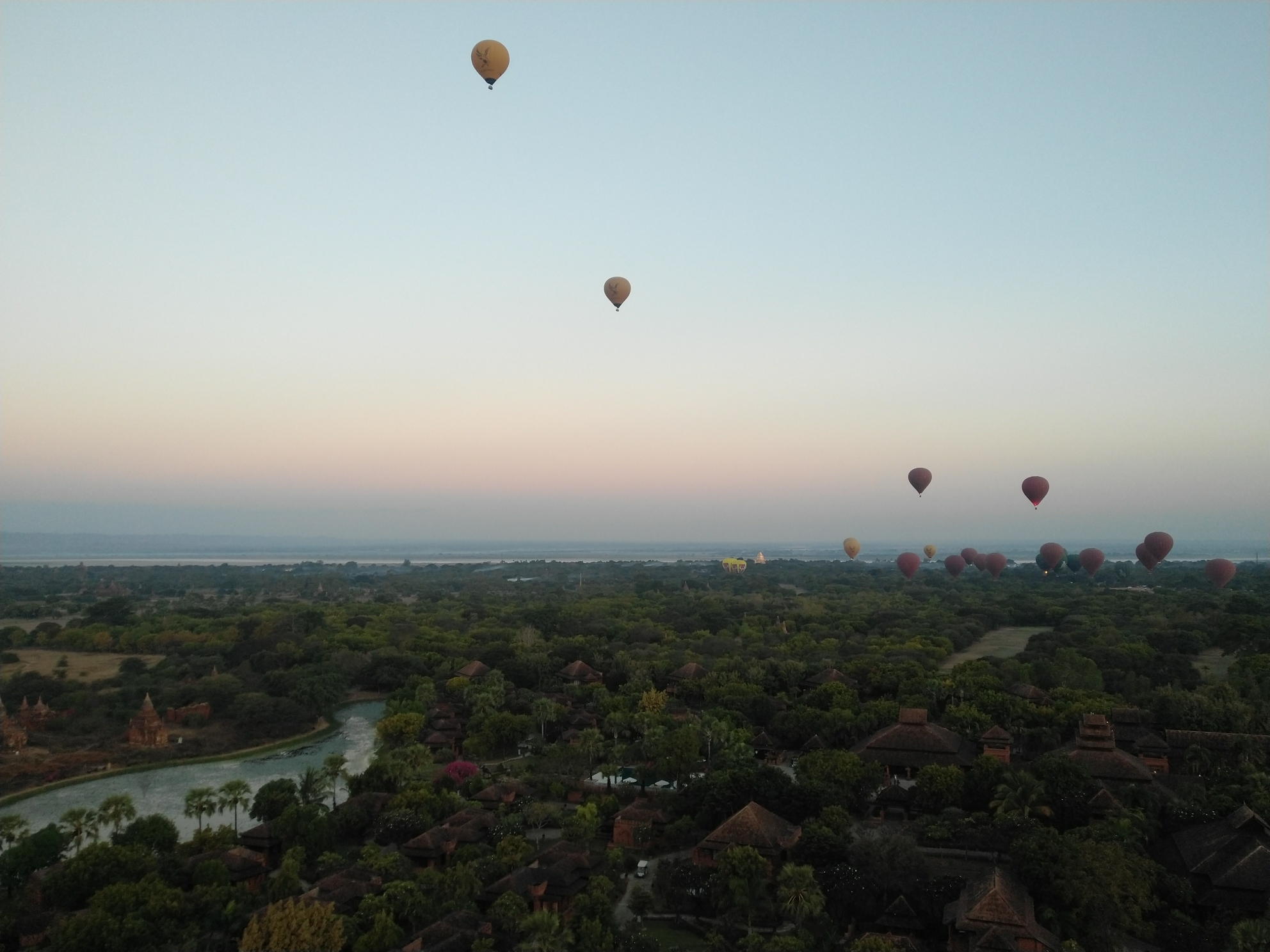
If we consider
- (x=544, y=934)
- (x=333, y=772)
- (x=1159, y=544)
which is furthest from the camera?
(x=1159, y=544)

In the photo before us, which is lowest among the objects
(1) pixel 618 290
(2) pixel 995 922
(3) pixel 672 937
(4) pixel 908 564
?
(3) pixel 672 937

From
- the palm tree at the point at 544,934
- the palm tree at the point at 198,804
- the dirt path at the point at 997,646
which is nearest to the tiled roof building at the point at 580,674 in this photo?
the dirt path at the point at 997,646

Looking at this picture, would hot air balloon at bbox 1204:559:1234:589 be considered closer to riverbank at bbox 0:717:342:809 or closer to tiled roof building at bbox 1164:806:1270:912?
tiled roof building at bbox 1164:806:1270:912

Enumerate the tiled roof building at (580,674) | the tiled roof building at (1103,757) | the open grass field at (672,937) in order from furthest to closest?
the tiled roof building at (580,674) < the tiled roof building at (1103,757) < the open grass field at (672,937)

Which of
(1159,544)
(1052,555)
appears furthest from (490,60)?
(1052,555)

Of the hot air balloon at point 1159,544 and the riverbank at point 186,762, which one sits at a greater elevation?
the hot air balloon at point 1159,544

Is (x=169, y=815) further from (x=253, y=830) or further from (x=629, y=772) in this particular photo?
(x=629, y=772)

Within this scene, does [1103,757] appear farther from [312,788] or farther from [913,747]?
[312,788]

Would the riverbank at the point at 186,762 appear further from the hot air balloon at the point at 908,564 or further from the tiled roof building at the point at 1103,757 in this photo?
the hot air balloon at the point at 908,564

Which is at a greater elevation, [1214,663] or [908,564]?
[908,564]
